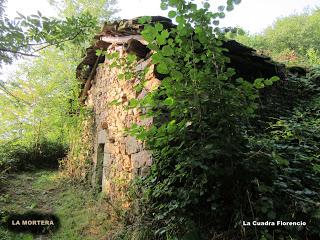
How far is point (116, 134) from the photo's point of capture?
16.5ft

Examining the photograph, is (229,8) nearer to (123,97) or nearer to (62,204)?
(123,97)

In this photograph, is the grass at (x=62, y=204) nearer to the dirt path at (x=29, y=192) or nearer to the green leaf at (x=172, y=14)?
the dirt path at (x=29, y=192)

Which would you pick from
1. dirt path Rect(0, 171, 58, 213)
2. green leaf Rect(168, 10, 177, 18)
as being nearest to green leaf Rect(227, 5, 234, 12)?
green leaf Rect(168, 10, 177, 18)

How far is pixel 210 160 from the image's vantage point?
2.54m

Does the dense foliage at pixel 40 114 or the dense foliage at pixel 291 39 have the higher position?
the dense foliage at pixel 291 39

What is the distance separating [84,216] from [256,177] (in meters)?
3.22

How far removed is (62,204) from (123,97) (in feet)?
8.20

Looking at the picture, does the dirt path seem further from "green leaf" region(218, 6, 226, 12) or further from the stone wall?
"green leaf" region(218, 6, 226, 12)

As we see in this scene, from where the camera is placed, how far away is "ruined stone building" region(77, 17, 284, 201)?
3.95 meters

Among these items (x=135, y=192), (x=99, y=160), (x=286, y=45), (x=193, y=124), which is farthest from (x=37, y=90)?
(x=286, y=45)

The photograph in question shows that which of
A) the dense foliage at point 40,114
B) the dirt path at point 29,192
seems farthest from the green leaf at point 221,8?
the dirt path at point 29,192

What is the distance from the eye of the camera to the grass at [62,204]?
13.2 ft

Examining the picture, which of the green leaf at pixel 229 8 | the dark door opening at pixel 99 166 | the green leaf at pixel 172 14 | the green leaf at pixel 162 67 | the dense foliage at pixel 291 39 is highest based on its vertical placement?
the dense foliage at pixel 291 39

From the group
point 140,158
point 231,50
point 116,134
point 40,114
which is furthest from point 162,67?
point 40,114
